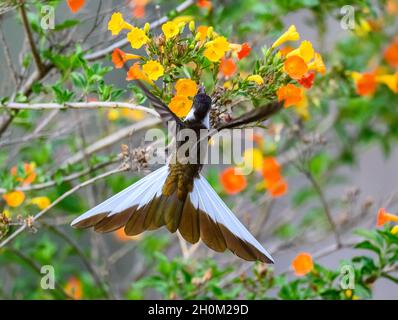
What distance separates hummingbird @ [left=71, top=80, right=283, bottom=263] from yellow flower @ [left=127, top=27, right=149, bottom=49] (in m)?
0.21

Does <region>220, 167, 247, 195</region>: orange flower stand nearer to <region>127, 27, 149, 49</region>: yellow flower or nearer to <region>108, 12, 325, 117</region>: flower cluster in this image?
<region>108, 12, 325, 117</region>: flower cluster

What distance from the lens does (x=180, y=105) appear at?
6.46ft

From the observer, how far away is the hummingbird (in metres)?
1.85

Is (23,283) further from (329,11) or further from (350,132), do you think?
(350,132)

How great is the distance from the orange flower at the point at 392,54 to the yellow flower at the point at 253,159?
1.23 metres

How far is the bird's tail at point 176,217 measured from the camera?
6.07ft

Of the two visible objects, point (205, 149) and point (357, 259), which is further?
point (357, 259)

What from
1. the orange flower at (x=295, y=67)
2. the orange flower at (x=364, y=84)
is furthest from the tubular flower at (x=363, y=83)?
the orange flower at (x=295, y=67)

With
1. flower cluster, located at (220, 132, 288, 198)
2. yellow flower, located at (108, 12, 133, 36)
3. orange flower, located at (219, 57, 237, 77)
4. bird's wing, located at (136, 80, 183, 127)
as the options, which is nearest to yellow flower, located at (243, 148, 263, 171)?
flower cluster, located at (220, 132, 288, 198)

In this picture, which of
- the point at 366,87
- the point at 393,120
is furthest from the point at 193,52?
the point at 393,120

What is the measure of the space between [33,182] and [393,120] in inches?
105

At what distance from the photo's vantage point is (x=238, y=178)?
11.7 feet

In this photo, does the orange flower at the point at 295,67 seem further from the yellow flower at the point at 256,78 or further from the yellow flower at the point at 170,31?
the yellow flower at the point at 170,31
